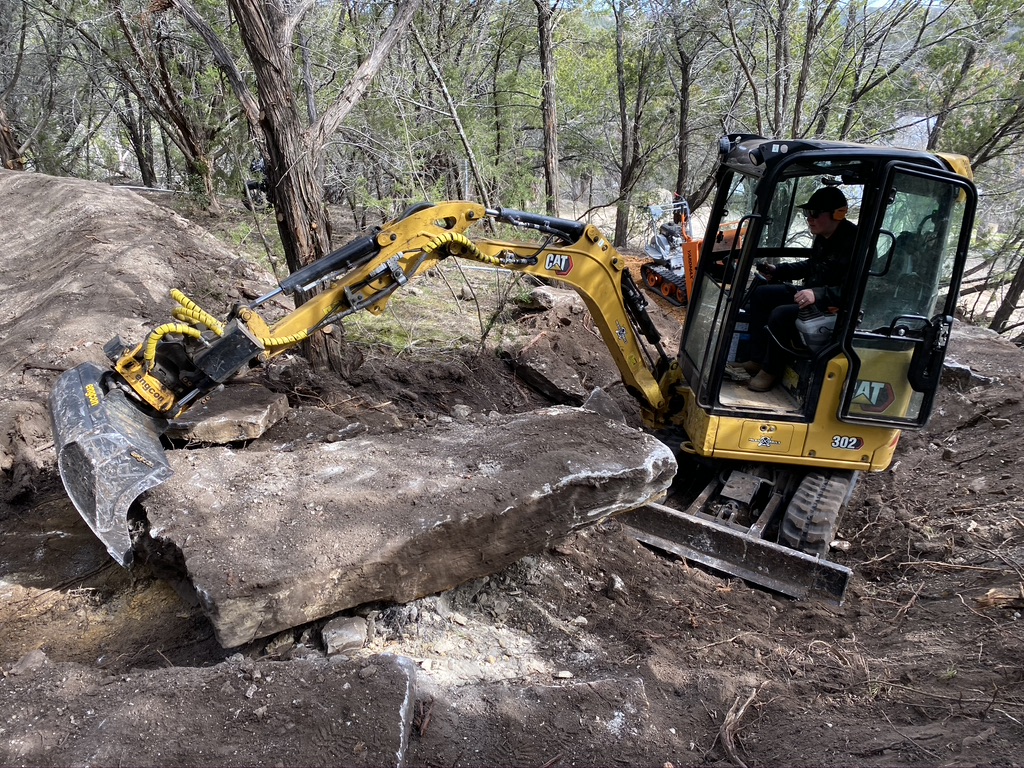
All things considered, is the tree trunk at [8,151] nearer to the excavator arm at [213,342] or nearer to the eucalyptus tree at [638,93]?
the eucalyptus tree at [638,93]

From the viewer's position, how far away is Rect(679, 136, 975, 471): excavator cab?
151 inches

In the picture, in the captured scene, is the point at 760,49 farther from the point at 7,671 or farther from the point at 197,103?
the point at 7,671

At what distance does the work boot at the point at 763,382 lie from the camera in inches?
185

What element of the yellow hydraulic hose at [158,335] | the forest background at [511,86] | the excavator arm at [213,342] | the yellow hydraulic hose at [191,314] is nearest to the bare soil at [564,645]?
the excavator arm at [213,342]

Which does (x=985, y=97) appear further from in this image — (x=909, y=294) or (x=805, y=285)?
(x=909, y=294)

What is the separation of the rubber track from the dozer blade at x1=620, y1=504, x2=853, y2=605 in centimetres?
20

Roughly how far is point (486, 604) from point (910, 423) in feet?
9.67

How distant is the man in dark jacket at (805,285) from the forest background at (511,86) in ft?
9.96

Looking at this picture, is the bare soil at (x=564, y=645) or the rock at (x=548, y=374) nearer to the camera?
the bare soil at (x=564, y=645)

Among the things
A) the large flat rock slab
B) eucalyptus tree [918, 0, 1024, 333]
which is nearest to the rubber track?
the large flat rock slab

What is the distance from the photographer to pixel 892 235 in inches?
153

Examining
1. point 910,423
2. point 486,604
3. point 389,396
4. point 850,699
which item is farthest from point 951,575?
point 389,396

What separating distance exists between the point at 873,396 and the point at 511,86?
1102cm

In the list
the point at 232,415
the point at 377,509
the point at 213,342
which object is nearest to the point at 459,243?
the point at 213,342
